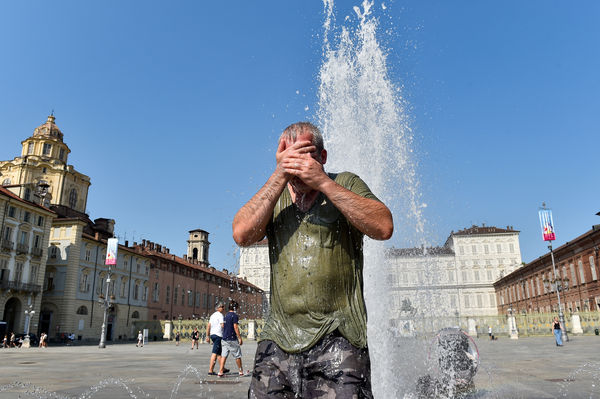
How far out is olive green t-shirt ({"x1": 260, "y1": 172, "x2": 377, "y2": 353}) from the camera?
71.5 inches

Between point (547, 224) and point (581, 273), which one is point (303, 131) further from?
point (581, 273)

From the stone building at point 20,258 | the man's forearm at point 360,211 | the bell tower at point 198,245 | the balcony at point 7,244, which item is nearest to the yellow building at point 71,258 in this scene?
the stone building at point 20,258

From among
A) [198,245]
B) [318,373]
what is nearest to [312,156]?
[318,373]

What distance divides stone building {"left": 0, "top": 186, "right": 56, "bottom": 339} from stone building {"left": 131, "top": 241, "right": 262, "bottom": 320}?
17.0 m

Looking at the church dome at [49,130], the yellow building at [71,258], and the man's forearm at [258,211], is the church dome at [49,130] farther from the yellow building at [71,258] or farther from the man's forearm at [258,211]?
the man's forearm at [258,211]

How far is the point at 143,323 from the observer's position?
172 feet

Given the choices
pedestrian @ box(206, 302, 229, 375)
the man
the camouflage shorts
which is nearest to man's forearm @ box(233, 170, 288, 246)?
the man

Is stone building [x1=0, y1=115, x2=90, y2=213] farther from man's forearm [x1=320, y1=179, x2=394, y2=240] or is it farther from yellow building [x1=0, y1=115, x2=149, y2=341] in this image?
man's forearm [x1=320, y1=179, x2=394, y2=240]

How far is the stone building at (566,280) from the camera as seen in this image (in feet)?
139

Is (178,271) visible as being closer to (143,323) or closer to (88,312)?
(143,323)

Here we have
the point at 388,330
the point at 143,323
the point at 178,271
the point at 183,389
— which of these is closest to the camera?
the point at 388,330

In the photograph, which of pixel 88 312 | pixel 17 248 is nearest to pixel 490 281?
pixel 88 312

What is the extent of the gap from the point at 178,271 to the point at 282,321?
67.9m

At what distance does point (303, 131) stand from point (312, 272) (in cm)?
64
